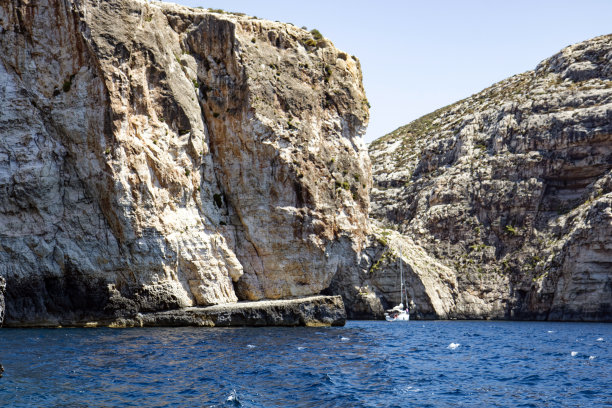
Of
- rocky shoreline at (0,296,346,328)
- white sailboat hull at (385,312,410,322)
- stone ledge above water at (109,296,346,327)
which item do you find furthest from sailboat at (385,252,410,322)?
stone ledge above water at (109,296,346,327)

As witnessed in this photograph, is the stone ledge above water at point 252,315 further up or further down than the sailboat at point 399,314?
further up

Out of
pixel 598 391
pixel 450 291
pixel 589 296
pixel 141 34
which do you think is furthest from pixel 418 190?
pixel 598 391

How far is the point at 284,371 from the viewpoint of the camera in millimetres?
27219

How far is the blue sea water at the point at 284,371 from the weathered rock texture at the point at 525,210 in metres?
34.3

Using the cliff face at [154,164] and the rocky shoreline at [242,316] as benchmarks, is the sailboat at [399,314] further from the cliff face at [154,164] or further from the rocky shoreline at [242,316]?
the rocky shoreline at [242,316]

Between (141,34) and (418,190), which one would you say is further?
(418,190)

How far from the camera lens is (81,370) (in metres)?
25.8

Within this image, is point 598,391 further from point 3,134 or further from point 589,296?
point 589,296

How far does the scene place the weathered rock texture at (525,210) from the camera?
75.8 meters

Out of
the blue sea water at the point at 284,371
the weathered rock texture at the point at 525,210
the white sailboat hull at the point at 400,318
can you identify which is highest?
the weathered rock texture at the point at 525,210

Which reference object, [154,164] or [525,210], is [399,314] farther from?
[154,164]

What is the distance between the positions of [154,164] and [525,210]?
175 feet

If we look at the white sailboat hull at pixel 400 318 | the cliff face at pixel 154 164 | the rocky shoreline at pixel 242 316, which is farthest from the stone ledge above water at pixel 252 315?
A: the white sailboat hull at pixel 400 318

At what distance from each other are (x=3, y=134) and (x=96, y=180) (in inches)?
275
